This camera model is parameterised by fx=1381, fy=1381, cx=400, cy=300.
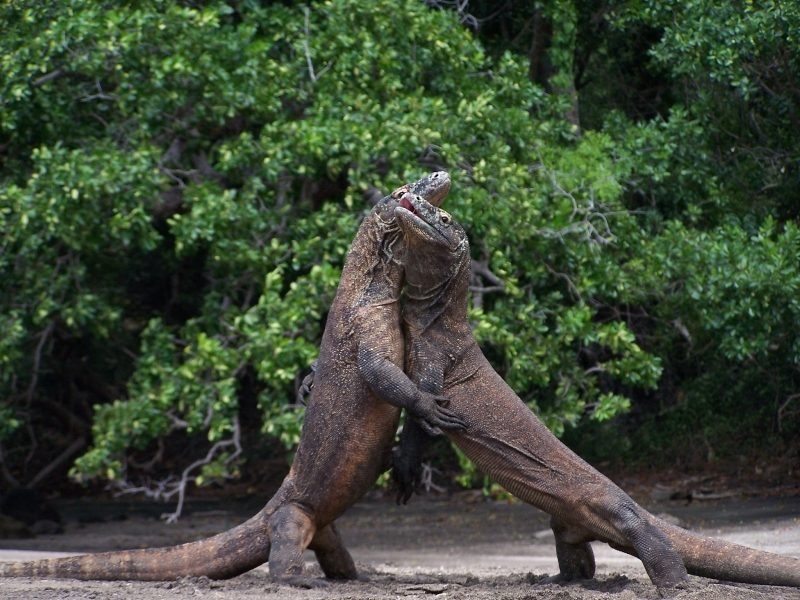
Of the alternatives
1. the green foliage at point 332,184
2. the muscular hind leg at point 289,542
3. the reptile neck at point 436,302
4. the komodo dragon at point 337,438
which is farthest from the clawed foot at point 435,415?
the green foliage at point 332,184

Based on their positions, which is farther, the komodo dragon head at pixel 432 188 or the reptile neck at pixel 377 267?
the reptile neck at pixel 377 267

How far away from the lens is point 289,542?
7.28 meters

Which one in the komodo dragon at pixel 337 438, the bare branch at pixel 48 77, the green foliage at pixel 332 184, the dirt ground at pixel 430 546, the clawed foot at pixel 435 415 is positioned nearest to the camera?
the dirt ground at pixel 430 546

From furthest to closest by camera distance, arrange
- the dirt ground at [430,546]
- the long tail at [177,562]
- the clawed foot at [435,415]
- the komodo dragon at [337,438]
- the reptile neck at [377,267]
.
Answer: the long tail at [177,562], the reptile neck at [377,267], the komodo dragon at [337,438], the clawed foot at [435,415], the dirt ground at [430,546]

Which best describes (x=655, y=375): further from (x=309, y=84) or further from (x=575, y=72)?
(x=575, y=72)

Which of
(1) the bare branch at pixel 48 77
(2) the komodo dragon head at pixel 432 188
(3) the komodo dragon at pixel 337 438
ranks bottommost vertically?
(3) the komodo dragon at pixel 337 438

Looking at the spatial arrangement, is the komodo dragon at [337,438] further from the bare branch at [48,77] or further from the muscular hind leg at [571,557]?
the bare branch at [48,77]

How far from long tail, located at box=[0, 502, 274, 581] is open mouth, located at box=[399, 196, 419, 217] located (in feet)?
5.98

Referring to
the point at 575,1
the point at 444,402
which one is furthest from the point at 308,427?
the point at 575,1

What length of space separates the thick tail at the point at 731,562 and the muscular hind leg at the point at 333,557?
1.86 metres

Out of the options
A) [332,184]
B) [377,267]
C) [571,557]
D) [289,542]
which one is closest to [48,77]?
[332,184]

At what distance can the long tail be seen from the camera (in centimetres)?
755

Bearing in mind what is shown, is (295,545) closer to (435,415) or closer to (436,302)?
(435,415)

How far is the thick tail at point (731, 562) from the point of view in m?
7.13
